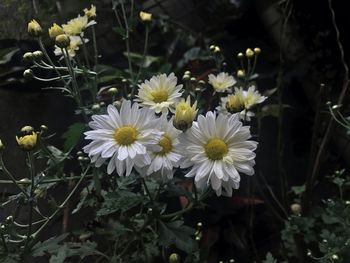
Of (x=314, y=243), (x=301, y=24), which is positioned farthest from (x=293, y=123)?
(x=314, y=243)

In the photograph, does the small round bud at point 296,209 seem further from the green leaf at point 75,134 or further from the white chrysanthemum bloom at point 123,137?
the white chrysanthemum bloom at point 123,137

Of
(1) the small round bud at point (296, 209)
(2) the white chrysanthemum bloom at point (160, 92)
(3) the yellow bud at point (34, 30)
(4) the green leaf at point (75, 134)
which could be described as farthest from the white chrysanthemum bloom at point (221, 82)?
(1) the small round bud at point (296, 209)

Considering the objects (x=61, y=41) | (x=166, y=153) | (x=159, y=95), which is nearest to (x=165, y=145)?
(x=166, y=153)

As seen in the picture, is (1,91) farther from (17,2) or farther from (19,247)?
(19,247)

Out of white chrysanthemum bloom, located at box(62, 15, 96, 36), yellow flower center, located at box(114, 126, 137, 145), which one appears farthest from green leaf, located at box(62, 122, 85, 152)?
yellow flower center, located at box(114, 126, 137, 145)

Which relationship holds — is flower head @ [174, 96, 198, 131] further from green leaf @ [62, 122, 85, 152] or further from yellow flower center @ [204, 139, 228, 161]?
green leaf @ [62, 122, 85, 152]

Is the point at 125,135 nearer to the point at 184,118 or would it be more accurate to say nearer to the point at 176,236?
the point at 184,118

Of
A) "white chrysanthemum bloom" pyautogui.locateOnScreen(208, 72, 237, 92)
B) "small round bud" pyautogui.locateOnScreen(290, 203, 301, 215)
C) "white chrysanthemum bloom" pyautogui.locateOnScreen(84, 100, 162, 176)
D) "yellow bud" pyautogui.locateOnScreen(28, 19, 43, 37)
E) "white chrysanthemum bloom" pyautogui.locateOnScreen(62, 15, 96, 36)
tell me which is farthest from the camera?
"small round bud" pyautogui.locateOnScreen(290, 203, 301, 215)
